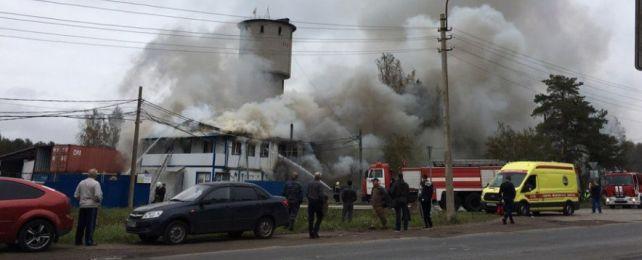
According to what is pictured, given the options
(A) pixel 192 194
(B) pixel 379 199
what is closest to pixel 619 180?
(B) pixel 379 199

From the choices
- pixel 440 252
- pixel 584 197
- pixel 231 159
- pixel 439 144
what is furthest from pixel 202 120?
pixel 440 252

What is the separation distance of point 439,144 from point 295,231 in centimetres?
4565

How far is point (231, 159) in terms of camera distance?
161 ft

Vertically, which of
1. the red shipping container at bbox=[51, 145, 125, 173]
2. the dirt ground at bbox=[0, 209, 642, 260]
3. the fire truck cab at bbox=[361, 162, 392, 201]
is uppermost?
the red shipping container at bbox=[51, 145, 125, 173]

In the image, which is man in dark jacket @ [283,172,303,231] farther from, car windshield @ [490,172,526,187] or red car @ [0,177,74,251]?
car windshield @ [490,172,526,187]

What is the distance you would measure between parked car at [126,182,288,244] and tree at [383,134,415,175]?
34573 mm

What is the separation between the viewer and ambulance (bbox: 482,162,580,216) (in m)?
21.6

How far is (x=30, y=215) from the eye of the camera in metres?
10.1

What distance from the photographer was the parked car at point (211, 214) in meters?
11.6

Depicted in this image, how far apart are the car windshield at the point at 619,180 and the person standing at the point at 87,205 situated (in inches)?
1228

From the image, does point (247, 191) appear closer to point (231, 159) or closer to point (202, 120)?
point (231, 159)

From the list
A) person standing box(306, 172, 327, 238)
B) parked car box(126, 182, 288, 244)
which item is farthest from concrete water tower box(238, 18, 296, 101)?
parked car box(126, 182, 288, 244)

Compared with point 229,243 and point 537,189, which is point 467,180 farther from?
point 229,243

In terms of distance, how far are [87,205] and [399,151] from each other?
38.8 metres
